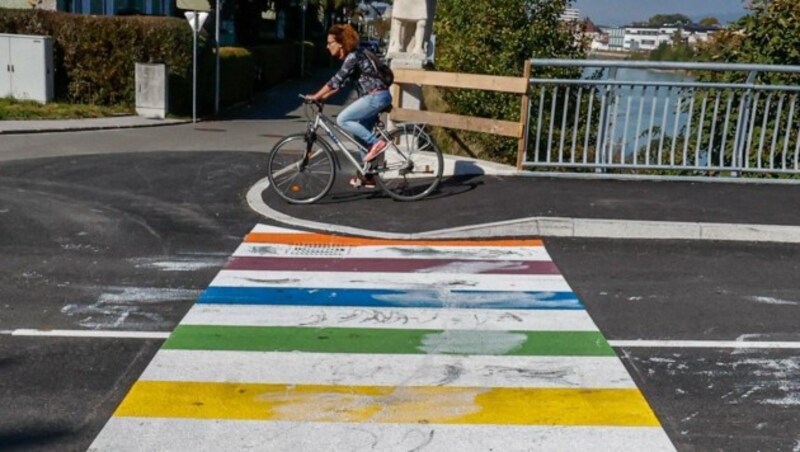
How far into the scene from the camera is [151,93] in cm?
2328

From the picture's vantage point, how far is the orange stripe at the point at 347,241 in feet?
28.8

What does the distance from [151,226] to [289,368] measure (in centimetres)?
438

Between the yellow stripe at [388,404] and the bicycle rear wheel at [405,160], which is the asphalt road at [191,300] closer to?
the yellow stripe at [388,404]

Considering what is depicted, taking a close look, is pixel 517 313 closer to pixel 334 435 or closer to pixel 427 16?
pixel 334 435

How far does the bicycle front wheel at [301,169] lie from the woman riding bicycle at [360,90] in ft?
1.33

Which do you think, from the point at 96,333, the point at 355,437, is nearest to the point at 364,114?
the point at 96,333

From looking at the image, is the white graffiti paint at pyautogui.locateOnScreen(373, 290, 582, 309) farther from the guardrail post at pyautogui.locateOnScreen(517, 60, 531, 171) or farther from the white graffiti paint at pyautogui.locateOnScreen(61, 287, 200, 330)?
the guardrail post at pyautogui.locateOnScreen(517, 60, 531, 171)

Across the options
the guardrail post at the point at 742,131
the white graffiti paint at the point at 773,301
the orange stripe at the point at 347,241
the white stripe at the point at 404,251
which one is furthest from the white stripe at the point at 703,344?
the guardrail post at the point at 742,131

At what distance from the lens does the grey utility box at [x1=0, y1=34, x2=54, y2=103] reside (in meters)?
22.5

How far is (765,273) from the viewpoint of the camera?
798cm

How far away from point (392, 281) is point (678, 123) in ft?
20.5

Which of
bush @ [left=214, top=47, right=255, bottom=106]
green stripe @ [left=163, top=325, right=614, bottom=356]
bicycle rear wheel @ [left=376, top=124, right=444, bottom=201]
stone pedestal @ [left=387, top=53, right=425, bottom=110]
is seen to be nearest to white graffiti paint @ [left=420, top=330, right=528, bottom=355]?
green stripe @ [left=163, top=325, right=614, bottom=356]

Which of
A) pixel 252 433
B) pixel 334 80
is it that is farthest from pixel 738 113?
pixel 252 433

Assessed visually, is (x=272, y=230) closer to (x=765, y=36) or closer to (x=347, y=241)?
(x=347, y=241)
